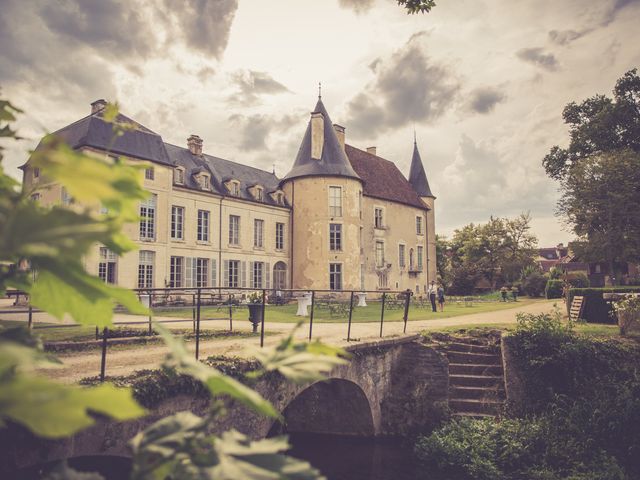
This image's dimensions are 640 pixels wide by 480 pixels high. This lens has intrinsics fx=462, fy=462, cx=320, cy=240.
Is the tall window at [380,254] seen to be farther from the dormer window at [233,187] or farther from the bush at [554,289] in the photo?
the bush at [554,289]

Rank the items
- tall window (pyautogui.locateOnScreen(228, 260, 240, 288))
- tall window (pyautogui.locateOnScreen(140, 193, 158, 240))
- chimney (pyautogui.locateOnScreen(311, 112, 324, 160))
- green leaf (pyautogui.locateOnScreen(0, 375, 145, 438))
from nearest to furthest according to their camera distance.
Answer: green leaf (pyautogui.locateOnScreen(0, 375, 145, 438))
tall window (pyautogui.locateOnScreen(140, 193, 158, 240))
tall window (pyautogui.locateOnScreen(228, 260, 240, 288))
chimney (pyautogui.locateOnScreen(311, 112, 324, 160))

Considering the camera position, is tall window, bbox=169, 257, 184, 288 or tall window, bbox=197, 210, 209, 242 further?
tall window, bbox=197, 210, 209, 242

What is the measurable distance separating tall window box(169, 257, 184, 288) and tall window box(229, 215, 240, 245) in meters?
3.58

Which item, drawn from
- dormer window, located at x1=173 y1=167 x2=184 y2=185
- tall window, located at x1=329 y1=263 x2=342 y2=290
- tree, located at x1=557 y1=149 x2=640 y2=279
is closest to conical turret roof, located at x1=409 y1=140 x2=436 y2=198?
tree, located at x1=557 y1=149 x2=640 y2=279

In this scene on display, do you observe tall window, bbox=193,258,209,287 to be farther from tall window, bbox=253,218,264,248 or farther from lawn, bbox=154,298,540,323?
lawn, bbox=154,298,540,323

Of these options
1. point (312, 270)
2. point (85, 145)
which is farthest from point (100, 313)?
point (312, 270)

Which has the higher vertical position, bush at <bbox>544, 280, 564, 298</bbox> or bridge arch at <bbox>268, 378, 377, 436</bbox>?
bush at <bbox>544, 280, 564, 298</bbox>

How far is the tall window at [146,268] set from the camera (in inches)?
915

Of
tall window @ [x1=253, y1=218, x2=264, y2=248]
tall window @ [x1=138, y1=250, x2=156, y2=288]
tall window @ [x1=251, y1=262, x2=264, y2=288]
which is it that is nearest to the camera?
tall window @ [x1=138, y1=250, x2=156, y2=288]

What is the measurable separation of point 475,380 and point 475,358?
80 cm

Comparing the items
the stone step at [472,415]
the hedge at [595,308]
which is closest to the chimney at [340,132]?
the hedge at [595,308]

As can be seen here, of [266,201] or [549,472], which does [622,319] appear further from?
[266,201]

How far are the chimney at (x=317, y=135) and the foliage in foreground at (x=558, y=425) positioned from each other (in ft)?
Answer: 66.7

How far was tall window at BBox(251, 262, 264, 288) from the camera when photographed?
95.9ft
